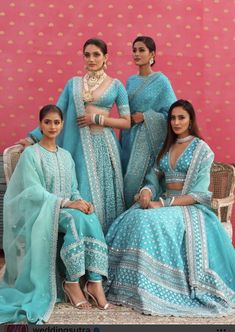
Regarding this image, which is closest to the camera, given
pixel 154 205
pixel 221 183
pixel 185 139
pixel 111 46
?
pixel 154 205

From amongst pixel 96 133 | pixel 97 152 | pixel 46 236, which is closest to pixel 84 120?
pixel 96 133

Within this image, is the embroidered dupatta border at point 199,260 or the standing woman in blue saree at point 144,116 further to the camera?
the standing woman in blue saree at point 144,116

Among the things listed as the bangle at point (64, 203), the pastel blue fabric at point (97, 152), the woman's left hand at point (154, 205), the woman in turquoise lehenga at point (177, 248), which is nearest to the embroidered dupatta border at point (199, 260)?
the woman in turquoise lehenga at point (177, 248)

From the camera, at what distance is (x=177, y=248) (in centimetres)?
317

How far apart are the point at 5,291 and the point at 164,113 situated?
158 centimetres

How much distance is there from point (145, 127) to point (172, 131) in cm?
21

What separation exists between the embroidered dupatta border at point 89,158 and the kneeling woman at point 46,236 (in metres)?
→ 0.26

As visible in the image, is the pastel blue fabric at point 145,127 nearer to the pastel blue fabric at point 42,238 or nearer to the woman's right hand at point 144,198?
the woman's right hand at point 144,198

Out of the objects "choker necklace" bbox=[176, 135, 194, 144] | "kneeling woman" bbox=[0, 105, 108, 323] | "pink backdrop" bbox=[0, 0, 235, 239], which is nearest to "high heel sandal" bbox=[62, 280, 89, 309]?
"kneeling woman" bbox=[0, 105, 108, 323]

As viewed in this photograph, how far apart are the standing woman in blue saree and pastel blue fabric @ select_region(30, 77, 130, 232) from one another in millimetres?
87

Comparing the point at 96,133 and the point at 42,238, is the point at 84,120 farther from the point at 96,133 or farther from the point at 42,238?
the point at 42,238

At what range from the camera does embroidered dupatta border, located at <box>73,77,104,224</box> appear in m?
3.60

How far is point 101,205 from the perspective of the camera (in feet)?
11.9

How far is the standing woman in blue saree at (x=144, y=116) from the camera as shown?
3.72 metres
